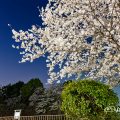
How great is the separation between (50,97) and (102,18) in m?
23.3

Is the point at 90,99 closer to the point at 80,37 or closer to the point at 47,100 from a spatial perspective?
the point at 80,37

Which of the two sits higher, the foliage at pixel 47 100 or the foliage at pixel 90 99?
the foliage at pixel 47 100

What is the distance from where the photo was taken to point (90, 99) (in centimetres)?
1942

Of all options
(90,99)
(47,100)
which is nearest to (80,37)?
(90,99)

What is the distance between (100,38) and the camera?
19.2 meters

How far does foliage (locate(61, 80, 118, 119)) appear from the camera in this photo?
19281mm

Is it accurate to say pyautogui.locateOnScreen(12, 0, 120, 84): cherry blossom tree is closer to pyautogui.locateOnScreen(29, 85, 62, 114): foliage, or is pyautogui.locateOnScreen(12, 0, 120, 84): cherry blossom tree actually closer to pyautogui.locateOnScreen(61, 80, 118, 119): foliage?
pyautogui.locateOnScreen(61, 80, 118, 119): foliage

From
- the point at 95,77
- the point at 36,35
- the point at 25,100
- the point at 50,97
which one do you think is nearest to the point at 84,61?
the point at 95,77

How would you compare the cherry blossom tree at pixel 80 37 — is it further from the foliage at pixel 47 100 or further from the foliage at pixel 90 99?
the foliage at pixel 47 100

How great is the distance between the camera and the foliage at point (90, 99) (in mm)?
19281

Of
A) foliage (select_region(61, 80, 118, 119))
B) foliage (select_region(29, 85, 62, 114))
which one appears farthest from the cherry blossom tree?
foliage (select_region(29, 85, 62, 114))

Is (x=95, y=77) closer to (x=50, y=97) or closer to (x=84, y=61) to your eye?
(x=84, y=61)

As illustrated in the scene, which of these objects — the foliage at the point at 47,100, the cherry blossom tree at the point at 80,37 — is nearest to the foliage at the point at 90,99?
the cherry blossom tree at the point at 80,37

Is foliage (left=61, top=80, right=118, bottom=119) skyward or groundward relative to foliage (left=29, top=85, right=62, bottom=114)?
groundward
